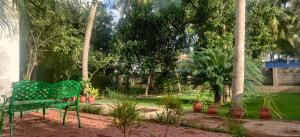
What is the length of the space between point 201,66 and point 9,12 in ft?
19.4

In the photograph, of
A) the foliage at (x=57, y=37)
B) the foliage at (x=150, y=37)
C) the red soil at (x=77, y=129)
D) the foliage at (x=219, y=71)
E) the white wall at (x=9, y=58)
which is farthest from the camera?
the foliage at (x=150, y=37)

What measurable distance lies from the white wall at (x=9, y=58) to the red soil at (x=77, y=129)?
1236 millimetres

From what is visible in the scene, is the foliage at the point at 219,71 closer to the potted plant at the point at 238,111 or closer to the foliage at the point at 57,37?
the potted plant at the point at 238,111

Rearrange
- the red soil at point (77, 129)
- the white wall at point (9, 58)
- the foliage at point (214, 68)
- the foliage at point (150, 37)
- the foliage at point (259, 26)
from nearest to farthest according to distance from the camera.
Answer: the red soil at point (77, 129), the white wall at point (9, 58), the foliage at point (214, 68), the foliage at point (259, 26), the foliage at point (150, 37)

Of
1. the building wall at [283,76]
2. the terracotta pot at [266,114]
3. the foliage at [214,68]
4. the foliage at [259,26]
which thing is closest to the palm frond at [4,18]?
the foliage at [214,68]

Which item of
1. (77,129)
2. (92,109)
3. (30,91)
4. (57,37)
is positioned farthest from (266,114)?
(57,37)

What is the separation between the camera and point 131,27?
17.7 m

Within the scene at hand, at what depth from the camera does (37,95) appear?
18.0 ft

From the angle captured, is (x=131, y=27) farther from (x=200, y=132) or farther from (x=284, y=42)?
(x=284, y=42)

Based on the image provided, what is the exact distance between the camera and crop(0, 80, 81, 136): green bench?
5059 millimetres

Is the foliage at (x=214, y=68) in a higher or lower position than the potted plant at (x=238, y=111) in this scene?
higher

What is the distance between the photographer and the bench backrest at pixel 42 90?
16.8 ft

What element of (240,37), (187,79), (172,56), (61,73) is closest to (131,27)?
(172,56)

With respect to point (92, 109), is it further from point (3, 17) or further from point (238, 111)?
point (238, 111)
